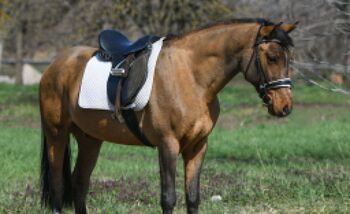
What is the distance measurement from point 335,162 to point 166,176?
18.6ft

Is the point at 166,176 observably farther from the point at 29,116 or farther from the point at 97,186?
the point at 29,116

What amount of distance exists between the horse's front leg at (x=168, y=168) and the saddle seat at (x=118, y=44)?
0.90 meters

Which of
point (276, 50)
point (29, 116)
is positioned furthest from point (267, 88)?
point (29, 116)

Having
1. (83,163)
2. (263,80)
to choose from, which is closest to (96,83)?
A: (83,163)

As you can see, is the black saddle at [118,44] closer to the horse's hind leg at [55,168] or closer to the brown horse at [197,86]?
the brown horse at [197,86]

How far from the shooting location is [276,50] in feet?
19.7

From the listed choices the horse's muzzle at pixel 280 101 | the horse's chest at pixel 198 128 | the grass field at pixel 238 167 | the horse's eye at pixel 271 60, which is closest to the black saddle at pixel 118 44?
the horse's chest at pixel 198 128

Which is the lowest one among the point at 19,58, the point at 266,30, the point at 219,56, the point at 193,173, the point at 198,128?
the point at 19,58

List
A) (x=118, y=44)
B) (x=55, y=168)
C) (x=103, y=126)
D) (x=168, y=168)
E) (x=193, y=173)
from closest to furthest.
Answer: (x=168, y=168), (x=193, y=173), (x=103, y=126), (x=118, y=44), (x=55, y=168)

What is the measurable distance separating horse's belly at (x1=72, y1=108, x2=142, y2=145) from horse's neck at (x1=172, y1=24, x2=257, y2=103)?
2.62ft

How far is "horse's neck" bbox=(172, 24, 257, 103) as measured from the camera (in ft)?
20.4

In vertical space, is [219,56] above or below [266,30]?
below

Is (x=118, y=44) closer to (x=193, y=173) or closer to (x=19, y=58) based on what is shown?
(x=193, y=173)

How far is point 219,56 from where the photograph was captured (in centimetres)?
630
